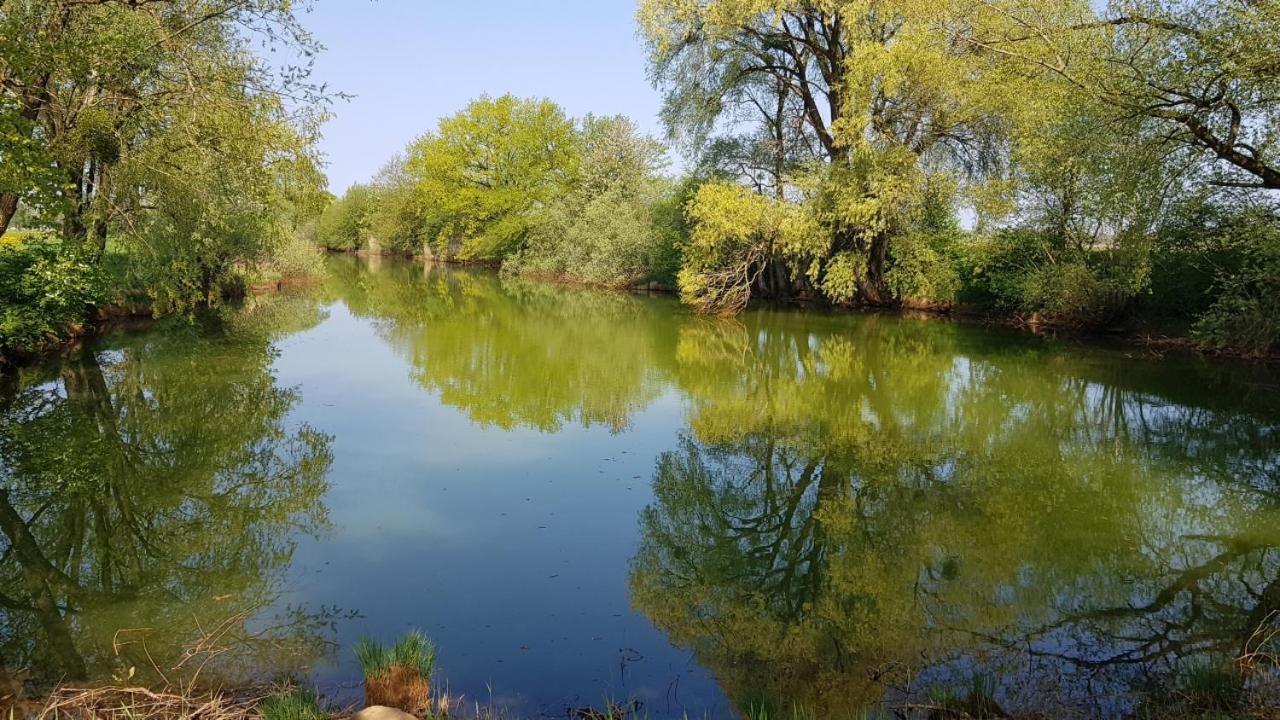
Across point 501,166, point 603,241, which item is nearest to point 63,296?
point 603,241

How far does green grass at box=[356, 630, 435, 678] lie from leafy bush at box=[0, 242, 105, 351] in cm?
1228

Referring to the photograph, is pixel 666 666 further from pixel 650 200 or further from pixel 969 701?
pixel 650 200

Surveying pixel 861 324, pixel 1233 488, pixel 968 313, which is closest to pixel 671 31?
pixel 861 324

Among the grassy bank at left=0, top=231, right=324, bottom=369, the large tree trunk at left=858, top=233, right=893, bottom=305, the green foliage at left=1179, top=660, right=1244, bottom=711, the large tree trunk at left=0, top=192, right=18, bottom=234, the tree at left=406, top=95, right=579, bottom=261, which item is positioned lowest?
the green foliage at left=1179, top=660, right=1244, bottom=711

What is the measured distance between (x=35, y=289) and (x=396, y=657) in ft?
43.3

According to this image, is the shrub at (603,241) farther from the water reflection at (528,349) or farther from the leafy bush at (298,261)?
the leafy bush at (298,261)

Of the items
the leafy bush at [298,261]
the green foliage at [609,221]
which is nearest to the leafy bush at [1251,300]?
the green foliage at [609,221]

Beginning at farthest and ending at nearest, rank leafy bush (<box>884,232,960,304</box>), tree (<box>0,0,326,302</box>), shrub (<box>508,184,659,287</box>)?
shrub (<box>508,184,659,287</box>), leafy bush (<box>884,232,960,304</box>), tree (<box>0,0,326,302</box>)

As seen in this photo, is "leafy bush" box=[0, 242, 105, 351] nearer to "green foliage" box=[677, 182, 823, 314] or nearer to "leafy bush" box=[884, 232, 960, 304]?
"green foliage" box=[677, 182, 823, 314]

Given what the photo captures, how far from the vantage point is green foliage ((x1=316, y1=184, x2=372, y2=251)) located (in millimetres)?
80375

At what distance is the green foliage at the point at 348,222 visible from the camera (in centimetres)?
8038

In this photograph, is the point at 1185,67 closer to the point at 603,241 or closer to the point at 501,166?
the point at 603,241

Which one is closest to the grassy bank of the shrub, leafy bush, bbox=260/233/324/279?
leafy bush, bbox=260/233/324/279

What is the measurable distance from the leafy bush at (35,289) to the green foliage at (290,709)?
12407mm
